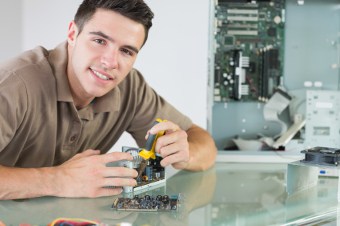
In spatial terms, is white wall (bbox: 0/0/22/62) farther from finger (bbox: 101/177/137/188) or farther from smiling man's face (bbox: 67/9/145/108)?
finger (bbox: 101/177/137/188)

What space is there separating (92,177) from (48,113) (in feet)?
0.95

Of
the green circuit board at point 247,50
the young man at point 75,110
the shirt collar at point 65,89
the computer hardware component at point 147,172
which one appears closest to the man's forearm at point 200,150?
the young man at point 75,110

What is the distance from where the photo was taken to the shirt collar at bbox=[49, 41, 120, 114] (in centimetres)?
149

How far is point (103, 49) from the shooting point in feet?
4.77

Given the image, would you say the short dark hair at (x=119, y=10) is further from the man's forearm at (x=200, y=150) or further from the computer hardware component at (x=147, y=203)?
the computer hardware component at (x=147, y=203)

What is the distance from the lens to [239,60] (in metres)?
3.02

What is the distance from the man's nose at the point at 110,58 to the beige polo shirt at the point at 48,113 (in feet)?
0.48

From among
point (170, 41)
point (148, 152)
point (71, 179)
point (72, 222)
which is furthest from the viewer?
point (170, 41)

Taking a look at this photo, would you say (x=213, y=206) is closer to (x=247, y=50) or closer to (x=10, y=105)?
(x=10, y=105)

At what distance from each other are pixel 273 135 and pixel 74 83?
5.49 feet

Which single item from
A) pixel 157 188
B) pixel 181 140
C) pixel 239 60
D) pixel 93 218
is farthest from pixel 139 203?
pixel 239 60

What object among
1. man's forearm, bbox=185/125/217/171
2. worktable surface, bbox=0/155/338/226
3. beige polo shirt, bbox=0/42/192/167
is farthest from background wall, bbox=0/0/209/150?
worktable surface, bbox=0/155/338/226

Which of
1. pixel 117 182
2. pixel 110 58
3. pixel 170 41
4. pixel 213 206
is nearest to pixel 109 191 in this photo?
pixel 117 182

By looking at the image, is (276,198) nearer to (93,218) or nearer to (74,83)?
(93,218)
